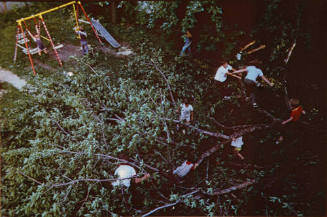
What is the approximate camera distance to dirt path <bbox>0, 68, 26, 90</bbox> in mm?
7746

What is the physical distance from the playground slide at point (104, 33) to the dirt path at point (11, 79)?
9.90 feet

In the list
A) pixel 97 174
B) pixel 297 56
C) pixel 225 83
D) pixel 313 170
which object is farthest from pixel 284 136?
pixel 97 174

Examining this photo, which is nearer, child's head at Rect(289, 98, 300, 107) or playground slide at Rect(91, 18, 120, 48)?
child's head at Rect(289, 98, 300, 107)

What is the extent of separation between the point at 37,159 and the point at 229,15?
19.2 feet

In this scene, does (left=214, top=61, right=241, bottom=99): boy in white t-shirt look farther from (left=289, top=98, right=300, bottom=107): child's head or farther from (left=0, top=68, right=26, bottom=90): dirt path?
(left=0, top=68, right=26, bottom=90): dirt path

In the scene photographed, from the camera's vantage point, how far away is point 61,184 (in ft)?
15.4

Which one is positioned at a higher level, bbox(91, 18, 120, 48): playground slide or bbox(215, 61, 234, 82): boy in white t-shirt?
bbox(91, 18, 120, 48): playground slide

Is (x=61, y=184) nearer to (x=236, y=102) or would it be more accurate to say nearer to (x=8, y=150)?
(x=8, y=150)

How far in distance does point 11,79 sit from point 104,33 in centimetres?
342

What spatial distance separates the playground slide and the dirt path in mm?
3016

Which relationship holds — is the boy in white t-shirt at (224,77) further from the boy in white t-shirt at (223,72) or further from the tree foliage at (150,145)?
the tree foliage at (150,145)

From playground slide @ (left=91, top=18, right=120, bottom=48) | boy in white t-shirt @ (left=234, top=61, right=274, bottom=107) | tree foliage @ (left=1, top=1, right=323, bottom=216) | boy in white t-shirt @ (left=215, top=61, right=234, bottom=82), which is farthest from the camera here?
playground slide @ (left=91, top=18, right=120, bottom=48)

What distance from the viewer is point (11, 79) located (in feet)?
25.9

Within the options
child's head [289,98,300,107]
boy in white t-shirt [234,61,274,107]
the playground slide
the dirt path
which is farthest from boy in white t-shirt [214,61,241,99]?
the dirt path
